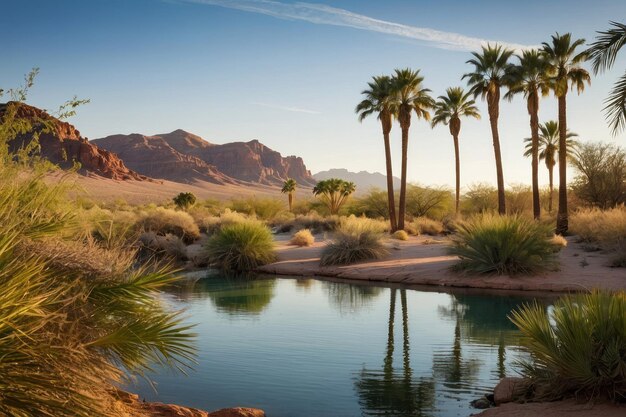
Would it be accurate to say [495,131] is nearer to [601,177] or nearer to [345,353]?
[601,177]

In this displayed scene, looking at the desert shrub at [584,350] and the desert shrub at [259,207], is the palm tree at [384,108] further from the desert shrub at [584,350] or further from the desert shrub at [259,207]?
the desert shrub at [584,350]

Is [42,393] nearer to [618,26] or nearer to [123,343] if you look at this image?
[123,343]

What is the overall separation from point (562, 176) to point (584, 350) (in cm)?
2558

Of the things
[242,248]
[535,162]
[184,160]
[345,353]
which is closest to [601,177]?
[535,162]

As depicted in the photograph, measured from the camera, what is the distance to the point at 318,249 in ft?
85.7

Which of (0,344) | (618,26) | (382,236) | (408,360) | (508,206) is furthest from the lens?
(508,206)

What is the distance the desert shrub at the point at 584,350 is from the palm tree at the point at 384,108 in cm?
3040

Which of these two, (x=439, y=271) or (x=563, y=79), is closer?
(x=439, y=271)

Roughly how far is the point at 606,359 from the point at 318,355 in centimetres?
471

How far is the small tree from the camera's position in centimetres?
5238

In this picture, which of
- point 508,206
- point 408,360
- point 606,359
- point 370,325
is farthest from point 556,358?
point 508,206

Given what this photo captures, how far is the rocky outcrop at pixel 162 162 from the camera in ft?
520

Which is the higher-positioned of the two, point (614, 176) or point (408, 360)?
point (614, 176)

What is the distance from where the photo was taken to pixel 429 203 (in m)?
50.0
